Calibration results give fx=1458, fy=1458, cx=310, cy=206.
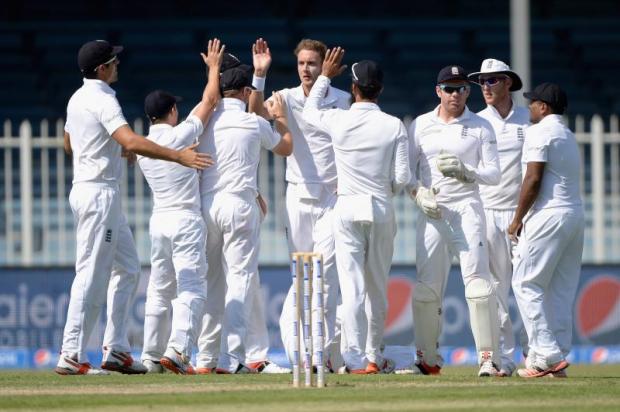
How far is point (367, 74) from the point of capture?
10.1m

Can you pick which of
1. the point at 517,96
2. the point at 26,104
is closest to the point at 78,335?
the point at 517,96

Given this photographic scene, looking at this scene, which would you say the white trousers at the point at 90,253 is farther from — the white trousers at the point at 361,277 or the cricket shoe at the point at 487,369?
the cricket shoe at the point at 487,369

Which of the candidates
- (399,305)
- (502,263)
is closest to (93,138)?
(502,263)

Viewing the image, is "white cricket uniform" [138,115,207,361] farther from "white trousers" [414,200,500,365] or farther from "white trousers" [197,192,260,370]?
"white trousers" [414,200,500,365]

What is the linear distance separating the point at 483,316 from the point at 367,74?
1.85m

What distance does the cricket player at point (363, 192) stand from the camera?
33.1 feet

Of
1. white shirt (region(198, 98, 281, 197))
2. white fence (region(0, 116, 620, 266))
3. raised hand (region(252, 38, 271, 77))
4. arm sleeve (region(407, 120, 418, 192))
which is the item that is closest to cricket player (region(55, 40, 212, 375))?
white shirt (region(198, 98, 281, 197))

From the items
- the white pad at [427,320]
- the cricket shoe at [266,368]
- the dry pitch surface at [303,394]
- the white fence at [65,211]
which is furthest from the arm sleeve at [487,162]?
the white fence at [65,211]

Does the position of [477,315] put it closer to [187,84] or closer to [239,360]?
[239,360]

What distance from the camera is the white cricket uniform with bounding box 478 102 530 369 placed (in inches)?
411

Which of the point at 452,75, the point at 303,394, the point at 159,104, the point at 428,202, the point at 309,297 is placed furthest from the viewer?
the point at 159,104

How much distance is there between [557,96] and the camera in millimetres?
9945

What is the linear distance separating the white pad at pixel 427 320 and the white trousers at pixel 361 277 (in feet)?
0.82

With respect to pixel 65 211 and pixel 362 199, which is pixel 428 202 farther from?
pixel 65 211
